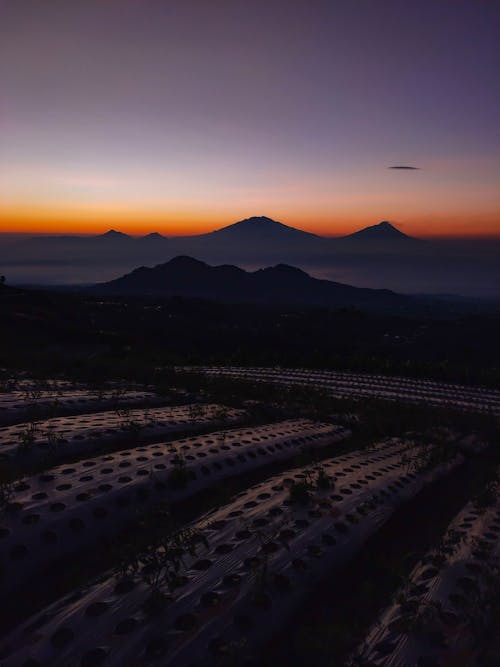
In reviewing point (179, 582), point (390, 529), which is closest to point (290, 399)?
point (390, 529)

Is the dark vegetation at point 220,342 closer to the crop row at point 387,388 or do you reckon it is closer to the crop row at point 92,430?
the crop row at point 387,388

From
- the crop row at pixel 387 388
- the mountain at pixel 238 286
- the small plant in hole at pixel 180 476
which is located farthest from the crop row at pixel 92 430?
the mountain at pixel 238 286

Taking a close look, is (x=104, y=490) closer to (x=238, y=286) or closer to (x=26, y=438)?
(x=26, y=438)

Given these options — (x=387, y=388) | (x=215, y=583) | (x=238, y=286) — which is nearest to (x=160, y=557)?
(x=215, y=583)

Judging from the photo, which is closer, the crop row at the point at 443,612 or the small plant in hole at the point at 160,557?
the crop row at the point at 443,612

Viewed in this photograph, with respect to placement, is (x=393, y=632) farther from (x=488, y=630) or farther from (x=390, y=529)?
(x=390, y=529)

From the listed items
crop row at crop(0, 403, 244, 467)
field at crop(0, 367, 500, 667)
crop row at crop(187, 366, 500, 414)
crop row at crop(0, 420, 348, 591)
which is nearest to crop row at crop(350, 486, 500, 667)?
field at crop(0, 367, 500, 667)
